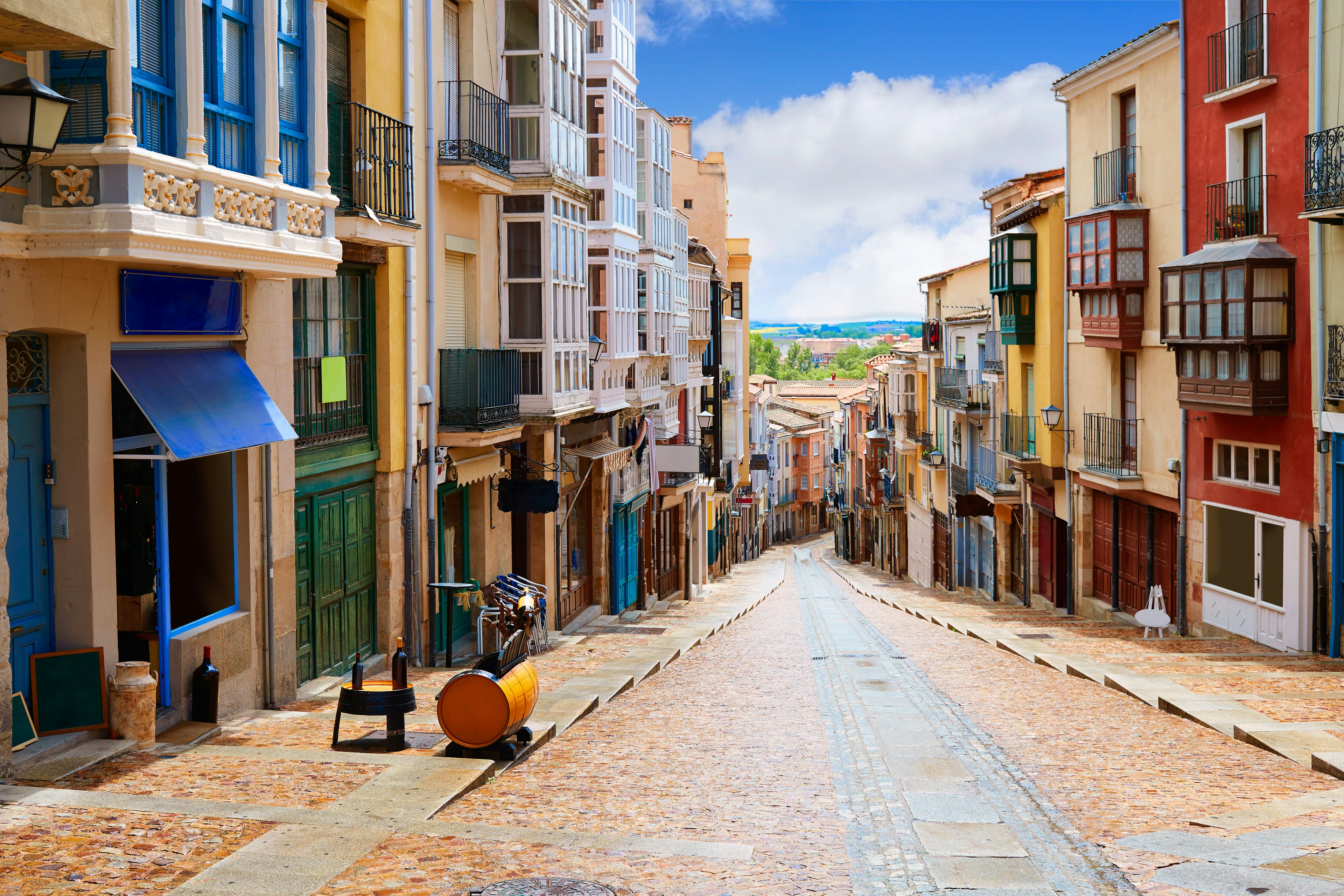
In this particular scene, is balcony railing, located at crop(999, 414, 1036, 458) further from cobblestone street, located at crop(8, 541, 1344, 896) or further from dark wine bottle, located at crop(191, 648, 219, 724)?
dark wine bottle, located at crop(191, 648, 219, 724)

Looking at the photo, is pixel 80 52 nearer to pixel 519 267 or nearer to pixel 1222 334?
pixel 519 267

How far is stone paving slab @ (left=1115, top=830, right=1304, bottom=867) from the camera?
7836 millimetres

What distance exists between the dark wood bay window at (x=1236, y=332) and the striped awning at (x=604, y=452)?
1108 cm

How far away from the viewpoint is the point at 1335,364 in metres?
17.9

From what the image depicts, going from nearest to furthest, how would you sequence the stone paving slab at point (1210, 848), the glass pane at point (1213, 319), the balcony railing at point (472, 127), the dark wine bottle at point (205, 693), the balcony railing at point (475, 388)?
the stone paving slab at point (1210, 848)
the dark wine bottle at point (205, 693)
the balcony railing at point (475, 388)
the balcony railing at point (472, 127)
the glass pane at point (1213, 319)

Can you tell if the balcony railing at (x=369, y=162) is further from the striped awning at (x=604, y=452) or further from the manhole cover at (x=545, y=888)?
the striped awning at (x=604, y=452)

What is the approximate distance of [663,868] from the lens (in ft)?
24.2

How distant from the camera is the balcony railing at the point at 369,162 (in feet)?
46.1

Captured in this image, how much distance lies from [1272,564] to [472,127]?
14.2m

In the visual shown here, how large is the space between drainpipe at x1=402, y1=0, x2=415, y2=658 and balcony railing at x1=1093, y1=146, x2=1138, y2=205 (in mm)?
15307

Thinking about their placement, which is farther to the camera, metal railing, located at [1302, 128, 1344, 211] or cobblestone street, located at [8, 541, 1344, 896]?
metal railing, located at [1302, 128, 1344, 211]

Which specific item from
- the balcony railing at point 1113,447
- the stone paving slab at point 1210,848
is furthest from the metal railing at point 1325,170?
the stone paving slab at point 1210,848

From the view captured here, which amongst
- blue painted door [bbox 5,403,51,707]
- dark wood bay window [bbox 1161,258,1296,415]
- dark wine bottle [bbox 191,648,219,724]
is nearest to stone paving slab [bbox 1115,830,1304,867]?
dark wine bottle [bbox 191,648,219,724]

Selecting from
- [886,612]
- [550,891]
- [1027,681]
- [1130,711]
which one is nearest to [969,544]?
[886,612]
